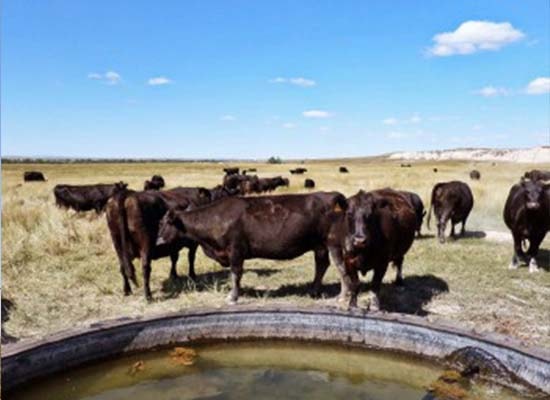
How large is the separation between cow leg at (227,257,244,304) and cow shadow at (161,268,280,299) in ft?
2.63

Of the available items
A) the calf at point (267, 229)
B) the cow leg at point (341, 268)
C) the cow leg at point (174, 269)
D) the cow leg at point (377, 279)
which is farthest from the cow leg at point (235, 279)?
the cow leg at point (377, 279)

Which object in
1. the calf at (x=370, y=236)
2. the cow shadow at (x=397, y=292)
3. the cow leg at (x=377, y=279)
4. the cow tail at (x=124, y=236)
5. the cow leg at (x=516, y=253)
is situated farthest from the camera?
the cow leg at (x=516, y=253)

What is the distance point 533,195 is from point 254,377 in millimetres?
7800

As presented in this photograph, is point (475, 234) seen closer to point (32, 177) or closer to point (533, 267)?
point (533, 267)

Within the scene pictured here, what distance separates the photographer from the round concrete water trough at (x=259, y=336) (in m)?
4.87

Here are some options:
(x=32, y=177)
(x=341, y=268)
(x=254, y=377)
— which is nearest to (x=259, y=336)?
Answer: (x=254, y=377)

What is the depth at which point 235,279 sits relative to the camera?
28.0 ft

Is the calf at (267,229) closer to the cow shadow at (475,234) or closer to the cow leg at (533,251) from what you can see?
the cow leg at (533,251)

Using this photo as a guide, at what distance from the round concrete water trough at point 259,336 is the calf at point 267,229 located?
2546 mm

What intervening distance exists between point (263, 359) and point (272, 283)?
4230mm

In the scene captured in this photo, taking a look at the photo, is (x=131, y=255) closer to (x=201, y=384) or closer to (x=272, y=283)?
(x=272, y=283)

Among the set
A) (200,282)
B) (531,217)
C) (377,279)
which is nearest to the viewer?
(377,279)

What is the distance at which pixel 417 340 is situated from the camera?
5.56 m

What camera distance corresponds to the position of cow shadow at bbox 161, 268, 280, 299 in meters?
9.43
